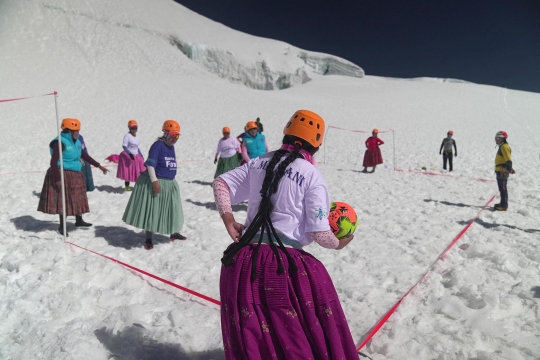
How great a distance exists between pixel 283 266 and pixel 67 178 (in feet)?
14.8

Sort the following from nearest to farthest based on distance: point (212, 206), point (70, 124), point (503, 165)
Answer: point (70, 124) < point (503, 165) < point (212, 206)

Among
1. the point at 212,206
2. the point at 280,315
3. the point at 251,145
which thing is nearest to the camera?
the point at 280,315

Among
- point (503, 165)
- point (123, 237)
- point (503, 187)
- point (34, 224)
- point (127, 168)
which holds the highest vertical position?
point (503, 165)

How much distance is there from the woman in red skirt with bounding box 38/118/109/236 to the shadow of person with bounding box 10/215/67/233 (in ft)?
2.25

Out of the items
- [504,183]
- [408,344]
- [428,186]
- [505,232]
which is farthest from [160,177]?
[428,186]

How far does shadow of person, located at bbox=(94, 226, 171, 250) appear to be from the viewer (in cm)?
537

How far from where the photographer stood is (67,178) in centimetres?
529

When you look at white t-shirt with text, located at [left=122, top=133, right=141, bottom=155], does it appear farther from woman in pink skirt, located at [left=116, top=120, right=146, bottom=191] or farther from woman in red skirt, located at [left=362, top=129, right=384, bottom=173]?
woman in red skirt, located at [left=362, top=129, right=384, bottom=173]

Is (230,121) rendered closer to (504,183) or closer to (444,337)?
(504,183)

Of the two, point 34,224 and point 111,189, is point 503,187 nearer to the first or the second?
point 34,224

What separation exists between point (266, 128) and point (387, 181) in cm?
1525

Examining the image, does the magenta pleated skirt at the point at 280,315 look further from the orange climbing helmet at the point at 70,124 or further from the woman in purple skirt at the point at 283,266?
the orange climbing helmet at the point at 70,124

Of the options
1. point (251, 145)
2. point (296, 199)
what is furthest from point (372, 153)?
point (296, 199)

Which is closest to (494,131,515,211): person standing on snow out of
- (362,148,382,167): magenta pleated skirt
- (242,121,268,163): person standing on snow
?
(242,121,268,163): person standing on snow
